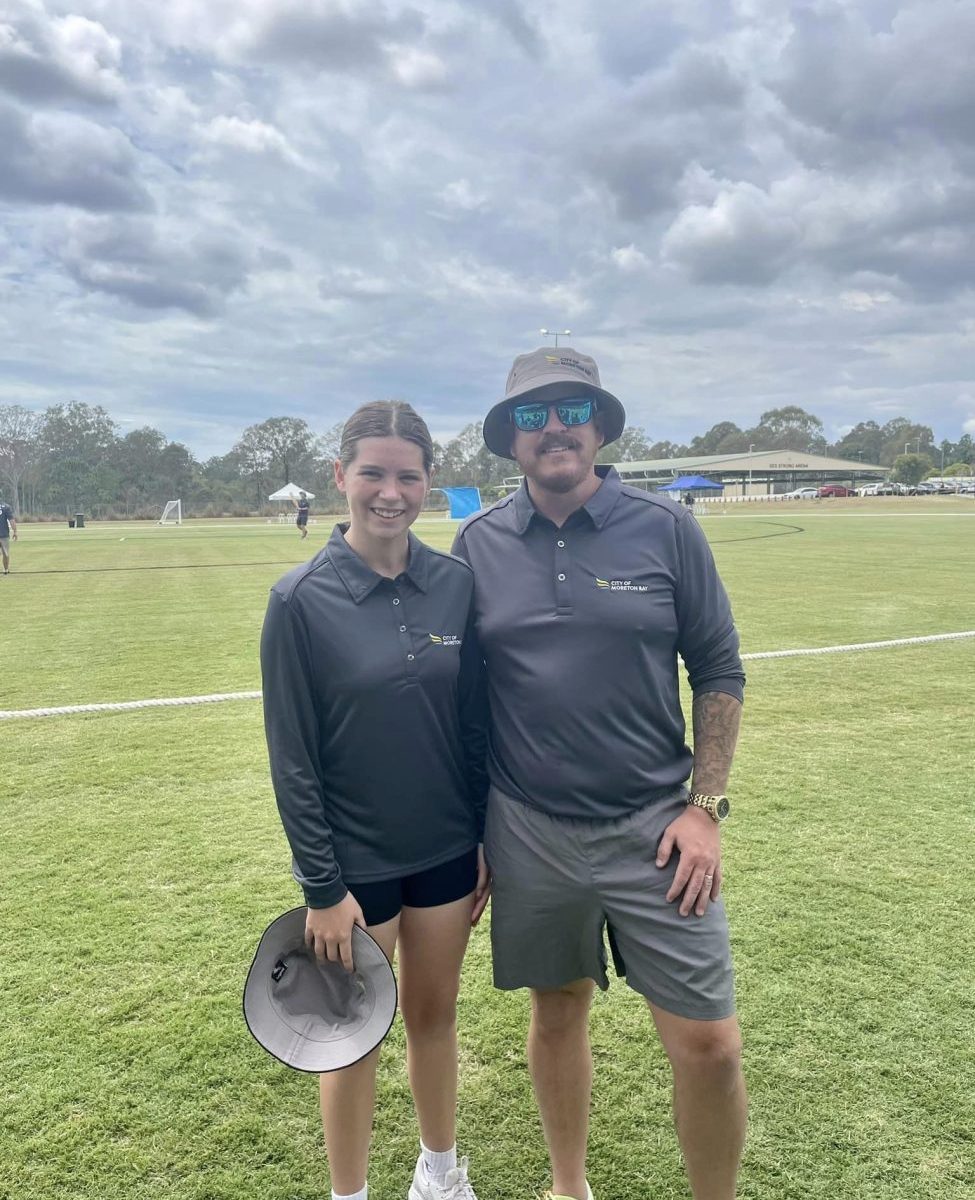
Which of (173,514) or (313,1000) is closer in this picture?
(313,1000)

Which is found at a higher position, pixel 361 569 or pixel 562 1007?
pixel 361 569

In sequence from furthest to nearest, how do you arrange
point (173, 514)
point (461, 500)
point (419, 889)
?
point (173, 514), point (461, 500), point (419, 889)

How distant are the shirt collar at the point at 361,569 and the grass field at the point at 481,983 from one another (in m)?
1.58

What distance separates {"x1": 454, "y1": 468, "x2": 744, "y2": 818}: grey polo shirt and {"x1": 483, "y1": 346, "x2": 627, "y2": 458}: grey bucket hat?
25 cm

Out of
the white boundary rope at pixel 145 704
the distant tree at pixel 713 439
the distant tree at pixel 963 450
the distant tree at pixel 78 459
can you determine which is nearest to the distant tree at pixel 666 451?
the distant tree at pixel 713 439

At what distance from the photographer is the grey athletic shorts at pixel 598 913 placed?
6.25 ft

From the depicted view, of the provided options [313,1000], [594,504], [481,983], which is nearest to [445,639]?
[594,504]

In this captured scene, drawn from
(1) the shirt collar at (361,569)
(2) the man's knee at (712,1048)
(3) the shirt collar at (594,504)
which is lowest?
(2) the man's knee at (712,1048)

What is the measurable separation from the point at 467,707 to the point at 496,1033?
133 cm

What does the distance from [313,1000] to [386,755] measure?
61cm

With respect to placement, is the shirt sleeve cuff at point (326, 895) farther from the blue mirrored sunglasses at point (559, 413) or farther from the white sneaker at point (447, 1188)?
the blue mirrored sunglasses at point (559, 413)

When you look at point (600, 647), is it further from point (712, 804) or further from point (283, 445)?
point (283, 445)

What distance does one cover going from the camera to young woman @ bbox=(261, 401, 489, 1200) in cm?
187

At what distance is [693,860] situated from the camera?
6.39 feet
